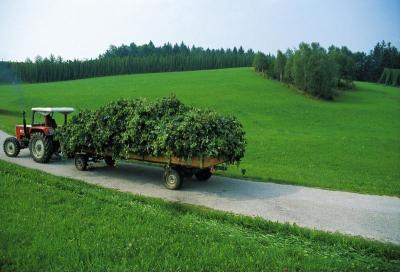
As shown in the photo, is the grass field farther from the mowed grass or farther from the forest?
the forest

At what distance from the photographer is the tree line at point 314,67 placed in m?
64.7

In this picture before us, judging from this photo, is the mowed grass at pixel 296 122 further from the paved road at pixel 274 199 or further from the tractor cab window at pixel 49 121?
the tractor cab window at pixel 49 121

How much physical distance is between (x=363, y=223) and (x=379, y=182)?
792cm

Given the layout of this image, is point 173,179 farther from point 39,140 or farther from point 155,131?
point 39,140

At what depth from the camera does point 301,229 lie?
848cm

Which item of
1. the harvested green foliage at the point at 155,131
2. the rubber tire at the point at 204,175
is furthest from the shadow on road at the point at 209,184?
the harvested green foliage at the point at 155,131

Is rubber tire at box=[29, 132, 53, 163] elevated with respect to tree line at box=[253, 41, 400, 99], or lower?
lower

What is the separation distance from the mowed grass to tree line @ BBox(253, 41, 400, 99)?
7.88 feet

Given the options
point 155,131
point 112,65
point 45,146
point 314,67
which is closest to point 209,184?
point 155,131

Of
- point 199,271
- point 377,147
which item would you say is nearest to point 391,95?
point 377,147

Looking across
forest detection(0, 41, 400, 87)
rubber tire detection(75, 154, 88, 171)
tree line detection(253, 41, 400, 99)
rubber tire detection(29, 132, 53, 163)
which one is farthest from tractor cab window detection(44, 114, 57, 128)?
tree line detection(253, 41, 400, 99)

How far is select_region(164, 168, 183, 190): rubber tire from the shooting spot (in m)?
12.5

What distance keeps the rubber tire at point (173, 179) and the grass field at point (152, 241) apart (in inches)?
90.7

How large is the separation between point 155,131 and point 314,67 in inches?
2239
